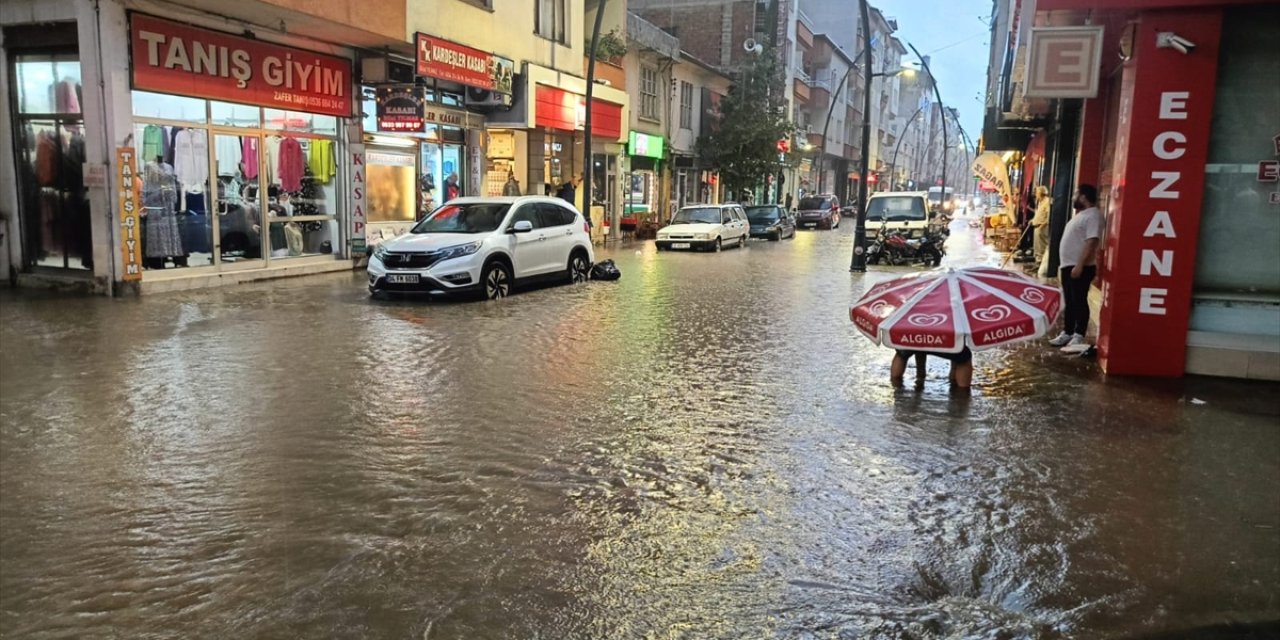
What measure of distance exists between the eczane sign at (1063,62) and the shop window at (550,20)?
16146 mm

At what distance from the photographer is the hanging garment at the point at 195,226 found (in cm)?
1462

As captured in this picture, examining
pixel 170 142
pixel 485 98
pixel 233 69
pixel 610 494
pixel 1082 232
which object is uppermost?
pixel 485 98

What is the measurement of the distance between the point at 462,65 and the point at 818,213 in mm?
27117

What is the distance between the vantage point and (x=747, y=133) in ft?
130

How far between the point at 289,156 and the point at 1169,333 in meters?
14.4

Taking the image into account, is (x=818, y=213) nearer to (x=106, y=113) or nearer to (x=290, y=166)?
(x=290, y=166)

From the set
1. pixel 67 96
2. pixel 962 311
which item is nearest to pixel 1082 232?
pixel 962 311

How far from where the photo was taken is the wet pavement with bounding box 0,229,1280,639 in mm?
3869

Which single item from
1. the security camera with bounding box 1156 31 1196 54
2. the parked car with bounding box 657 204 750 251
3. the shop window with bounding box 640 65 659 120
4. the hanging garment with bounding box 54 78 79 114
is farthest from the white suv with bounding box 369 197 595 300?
the shop window with bounding box 640 65 659 120

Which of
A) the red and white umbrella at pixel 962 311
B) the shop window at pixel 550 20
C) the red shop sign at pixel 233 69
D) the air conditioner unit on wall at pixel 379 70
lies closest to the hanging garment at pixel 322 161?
the red shop sign at pixel 233 69

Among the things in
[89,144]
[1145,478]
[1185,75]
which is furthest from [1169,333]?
[89,144]

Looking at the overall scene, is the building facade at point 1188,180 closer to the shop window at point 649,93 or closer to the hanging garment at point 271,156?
the hanging garment at point 271,156

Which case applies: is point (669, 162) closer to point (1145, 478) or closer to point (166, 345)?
point (166, 345)

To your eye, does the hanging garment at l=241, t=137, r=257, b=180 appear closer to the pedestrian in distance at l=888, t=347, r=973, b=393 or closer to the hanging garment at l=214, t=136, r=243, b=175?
the hanging garment at l=214, t=136, r=243, b=175
